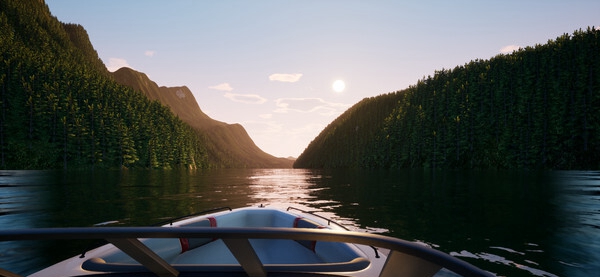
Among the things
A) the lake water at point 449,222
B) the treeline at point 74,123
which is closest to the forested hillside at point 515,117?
the lake water at point 449,222

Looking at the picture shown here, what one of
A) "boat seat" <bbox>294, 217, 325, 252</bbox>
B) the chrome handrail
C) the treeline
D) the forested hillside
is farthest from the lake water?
the forested hillside

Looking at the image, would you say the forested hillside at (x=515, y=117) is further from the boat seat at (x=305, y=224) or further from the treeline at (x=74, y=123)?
the boat seat at (x=305, y=224)

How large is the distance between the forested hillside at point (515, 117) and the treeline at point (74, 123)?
77.6 m

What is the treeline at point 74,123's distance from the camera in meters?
76.4

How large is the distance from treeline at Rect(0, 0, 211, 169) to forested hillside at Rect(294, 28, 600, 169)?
77.6 meters

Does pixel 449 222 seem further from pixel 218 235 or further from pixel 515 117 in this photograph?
pixel 515 117

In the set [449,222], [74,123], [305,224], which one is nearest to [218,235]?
[305,224]

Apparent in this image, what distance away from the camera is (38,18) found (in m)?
177

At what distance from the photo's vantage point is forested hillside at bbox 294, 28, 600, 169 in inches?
3054

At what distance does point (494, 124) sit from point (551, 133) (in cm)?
1499

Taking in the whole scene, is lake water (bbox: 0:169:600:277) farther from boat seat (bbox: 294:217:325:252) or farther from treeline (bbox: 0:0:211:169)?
treeline (bbox: 0:0:211:169)

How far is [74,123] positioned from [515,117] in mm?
113281


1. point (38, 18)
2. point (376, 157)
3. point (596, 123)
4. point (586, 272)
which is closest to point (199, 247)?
point (586, 272)

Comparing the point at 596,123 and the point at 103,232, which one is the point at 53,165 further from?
the point at 596,123
